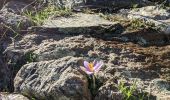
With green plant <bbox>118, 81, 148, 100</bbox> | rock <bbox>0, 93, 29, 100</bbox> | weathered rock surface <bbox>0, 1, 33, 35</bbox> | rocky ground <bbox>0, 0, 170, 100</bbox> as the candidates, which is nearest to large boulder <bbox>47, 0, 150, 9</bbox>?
rocky ground <bbox>0, 0, 170, 100</bbox>

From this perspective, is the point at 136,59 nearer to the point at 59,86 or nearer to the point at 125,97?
the point at 125,97

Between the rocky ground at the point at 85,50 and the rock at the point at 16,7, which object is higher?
the rock at the point at 16,7

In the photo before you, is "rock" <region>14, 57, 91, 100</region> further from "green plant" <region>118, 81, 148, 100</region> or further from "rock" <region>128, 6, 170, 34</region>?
"rock" <region>128, 6, 170, 34</region>

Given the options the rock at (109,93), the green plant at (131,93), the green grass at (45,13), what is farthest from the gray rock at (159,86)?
the green grass at (45,13)

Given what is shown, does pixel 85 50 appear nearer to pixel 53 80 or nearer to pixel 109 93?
pixel 53 80

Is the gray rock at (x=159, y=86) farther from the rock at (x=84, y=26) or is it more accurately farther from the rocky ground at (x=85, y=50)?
the rock at (x=84, y=26)

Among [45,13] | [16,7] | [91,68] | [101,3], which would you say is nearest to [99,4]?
[101,3]

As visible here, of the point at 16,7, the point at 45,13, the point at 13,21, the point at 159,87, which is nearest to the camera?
the point at 159,87
